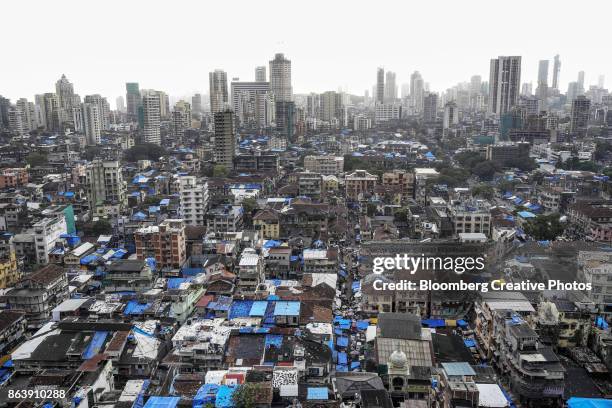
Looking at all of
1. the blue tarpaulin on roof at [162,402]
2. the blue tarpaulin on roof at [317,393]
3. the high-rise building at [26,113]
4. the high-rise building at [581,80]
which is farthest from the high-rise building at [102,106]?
the high-rise building at [581,80]

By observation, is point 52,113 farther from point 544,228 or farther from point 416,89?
point 416,89

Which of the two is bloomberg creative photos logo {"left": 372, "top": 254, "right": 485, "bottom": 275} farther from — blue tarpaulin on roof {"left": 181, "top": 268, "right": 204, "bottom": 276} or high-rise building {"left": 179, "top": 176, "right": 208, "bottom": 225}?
high-rise building {"left": 179, "top": 176, "right": 208, "bottom": 225}

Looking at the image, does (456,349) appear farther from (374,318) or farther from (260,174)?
(260,174)

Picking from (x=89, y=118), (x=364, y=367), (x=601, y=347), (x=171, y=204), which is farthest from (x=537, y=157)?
(x=89, y=118)

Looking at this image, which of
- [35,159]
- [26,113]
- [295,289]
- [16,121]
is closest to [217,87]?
[26,113]

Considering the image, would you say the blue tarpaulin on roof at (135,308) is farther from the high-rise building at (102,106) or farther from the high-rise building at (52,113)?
the high-rise building at (52,113)

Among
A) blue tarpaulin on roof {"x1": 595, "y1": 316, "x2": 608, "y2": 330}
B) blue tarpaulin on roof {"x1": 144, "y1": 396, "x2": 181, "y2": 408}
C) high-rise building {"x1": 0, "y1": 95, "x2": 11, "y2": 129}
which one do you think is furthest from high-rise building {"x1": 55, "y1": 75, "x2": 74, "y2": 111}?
blue tarpaulin on roof {"x1": 595, "y1": 316, "x2": 608, "y2": 330}
